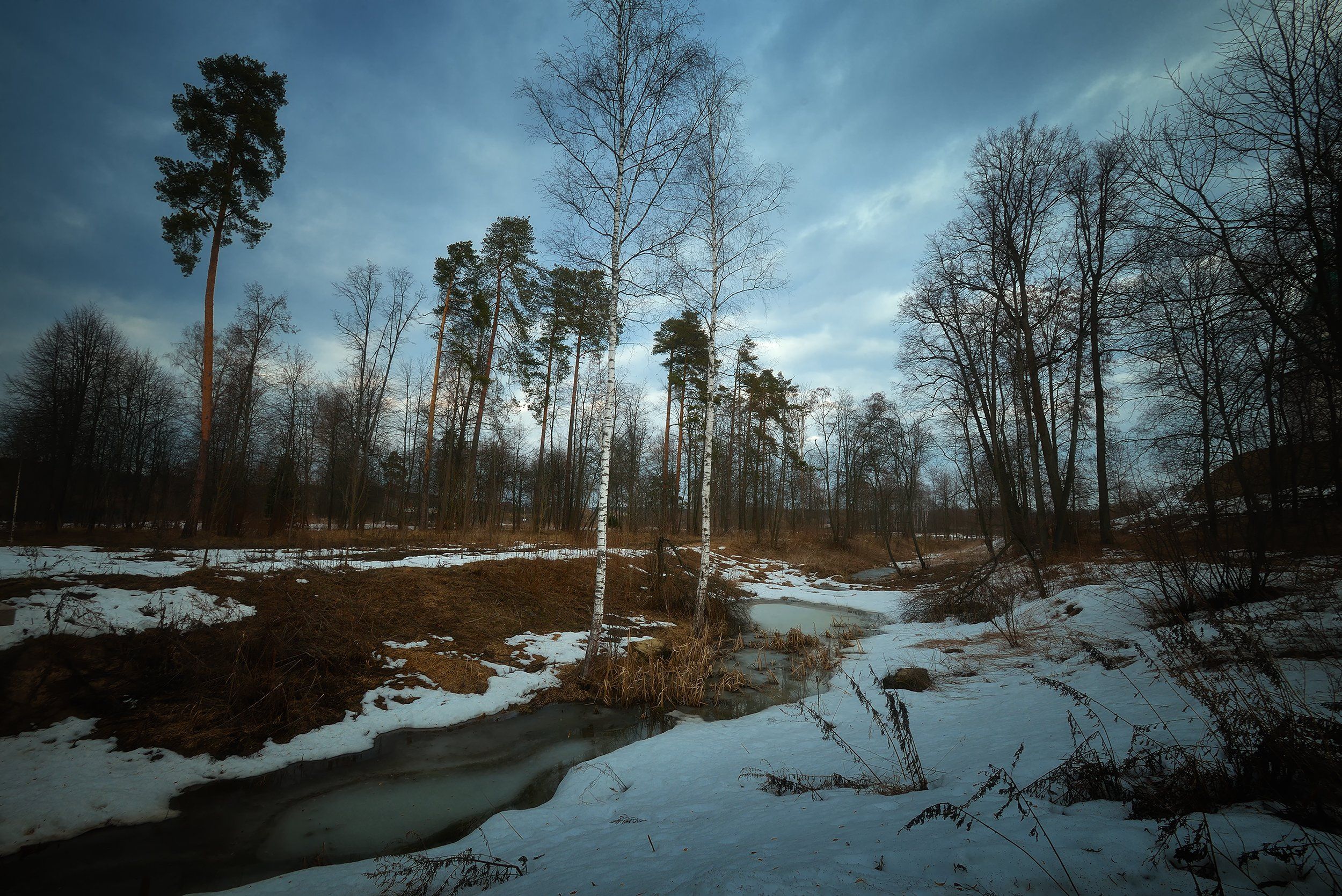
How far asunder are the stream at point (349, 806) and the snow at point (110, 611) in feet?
9.34

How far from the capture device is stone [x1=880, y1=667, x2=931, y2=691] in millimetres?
6660

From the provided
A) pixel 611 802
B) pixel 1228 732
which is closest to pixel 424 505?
pixel 611 802

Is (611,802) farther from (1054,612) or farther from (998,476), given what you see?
(998,476)

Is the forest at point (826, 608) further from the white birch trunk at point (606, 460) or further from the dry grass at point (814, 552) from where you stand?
the dry grass at point (814, 552)

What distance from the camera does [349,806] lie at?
451cm

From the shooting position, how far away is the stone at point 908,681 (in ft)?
21.9

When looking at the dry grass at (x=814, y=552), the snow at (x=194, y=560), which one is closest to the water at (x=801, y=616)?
the snow at (x=194, y=560)

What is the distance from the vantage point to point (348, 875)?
3270mm

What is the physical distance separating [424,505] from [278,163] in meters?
14.3

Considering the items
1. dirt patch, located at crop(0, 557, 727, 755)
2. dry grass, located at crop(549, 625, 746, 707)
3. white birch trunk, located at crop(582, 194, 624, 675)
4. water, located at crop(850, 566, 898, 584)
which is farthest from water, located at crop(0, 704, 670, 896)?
water, located at crop(850, 566, 898, 584)

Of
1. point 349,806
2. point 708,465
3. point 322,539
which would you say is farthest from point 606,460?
point 322,539

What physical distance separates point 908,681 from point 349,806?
272 inches

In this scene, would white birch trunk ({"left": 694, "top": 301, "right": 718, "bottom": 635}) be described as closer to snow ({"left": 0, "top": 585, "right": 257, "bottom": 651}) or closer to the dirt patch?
the dirt patch

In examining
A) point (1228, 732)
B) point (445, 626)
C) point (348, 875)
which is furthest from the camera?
point (445, 626)
